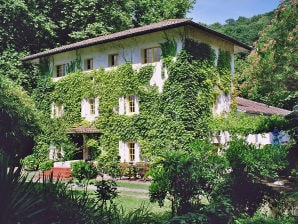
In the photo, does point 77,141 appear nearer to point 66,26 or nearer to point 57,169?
point 57,169

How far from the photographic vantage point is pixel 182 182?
304 inches

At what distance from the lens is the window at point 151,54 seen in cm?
2158

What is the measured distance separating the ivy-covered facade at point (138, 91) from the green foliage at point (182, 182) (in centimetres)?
1157

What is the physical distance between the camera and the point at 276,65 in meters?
14.7

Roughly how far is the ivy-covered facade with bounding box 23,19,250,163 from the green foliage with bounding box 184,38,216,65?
6cm

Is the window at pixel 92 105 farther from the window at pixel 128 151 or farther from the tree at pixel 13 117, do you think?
the tree at pixel 13 117

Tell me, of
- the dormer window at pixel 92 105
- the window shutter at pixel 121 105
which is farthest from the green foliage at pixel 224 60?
the dormer window at pixel 92 105

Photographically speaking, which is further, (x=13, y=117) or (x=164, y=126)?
(x=164, y=126)

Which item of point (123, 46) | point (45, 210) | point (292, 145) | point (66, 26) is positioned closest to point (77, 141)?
point (123, 46)

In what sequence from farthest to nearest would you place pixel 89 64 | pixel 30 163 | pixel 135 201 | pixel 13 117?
pixel 30 163 < pixel 89 64 < pixel 13 117 < pixel 135 201

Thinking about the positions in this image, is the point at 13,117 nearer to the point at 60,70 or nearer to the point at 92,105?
the point at 92,105

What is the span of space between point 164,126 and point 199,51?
507 cm

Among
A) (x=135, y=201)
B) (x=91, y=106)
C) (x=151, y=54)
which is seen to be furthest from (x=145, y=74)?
(x=135, y=201)

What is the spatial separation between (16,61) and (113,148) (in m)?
12.9
